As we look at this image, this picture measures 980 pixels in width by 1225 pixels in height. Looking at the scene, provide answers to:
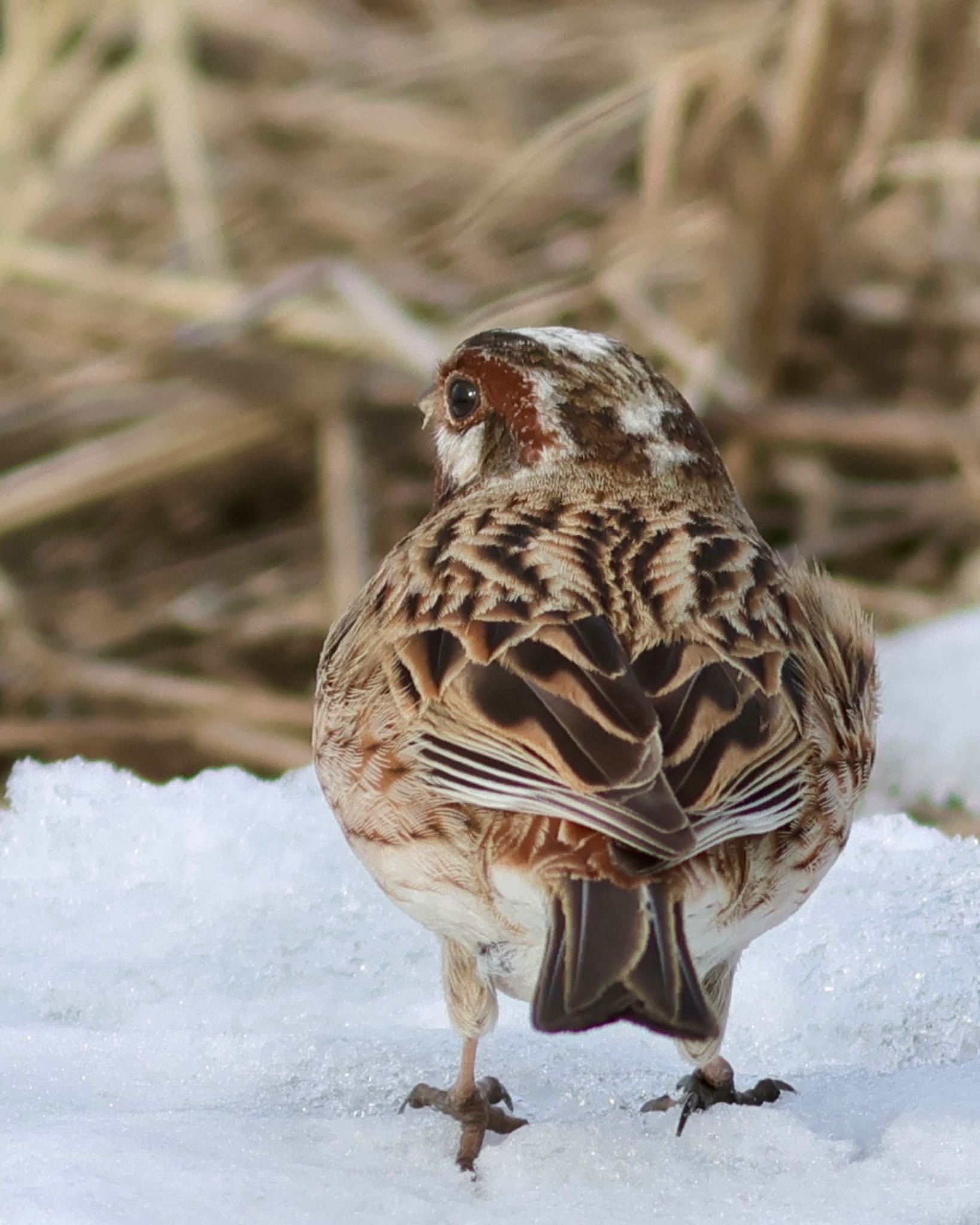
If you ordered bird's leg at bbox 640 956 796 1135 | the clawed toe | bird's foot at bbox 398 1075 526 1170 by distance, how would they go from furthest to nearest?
the clawed toe, bird's leg at bbox 640 956 796 1135, bird's foot at bbox 398 1075 526 1170

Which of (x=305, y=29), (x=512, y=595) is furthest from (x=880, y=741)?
(x=305, y=29)

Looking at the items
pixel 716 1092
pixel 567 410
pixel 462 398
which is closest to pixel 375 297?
pixel 462 398

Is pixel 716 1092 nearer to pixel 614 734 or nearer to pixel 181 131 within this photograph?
pixel 614 734

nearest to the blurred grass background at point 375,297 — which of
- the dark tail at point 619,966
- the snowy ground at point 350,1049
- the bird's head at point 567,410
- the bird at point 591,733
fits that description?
the snowy ground at point 350,1049

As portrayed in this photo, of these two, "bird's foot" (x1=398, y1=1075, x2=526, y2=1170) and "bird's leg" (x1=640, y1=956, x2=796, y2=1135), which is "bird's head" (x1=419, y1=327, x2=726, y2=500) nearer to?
"bird's leg" (x1=640, y1=956, x2=796, y2=1135)

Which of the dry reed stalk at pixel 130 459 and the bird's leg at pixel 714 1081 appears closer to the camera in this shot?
the bird's leg at pixel 714 1081

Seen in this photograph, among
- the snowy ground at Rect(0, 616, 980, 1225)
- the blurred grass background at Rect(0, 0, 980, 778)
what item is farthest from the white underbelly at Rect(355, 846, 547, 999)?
the blurred grass background at Rect(0, 0, 980, 778)

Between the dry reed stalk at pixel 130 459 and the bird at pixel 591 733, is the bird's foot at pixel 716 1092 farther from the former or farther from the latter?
the dry reed stalk at pixel 130 459

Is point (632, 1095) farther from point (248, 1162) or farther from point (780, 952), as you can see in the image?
point (248, 1162)
